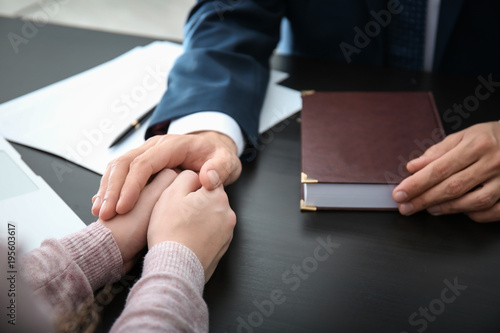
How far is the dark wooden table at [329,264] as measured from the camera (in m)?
0.59

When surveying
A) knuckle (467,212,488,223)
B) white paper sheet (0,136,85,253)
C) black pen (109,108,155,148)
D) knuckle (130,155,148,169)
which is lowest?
knuckle (467,212,488,223)

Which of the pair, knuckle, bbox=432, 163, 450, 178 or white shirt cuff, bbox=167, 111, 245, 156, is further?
white shirt cuff, bbox=167, 111, 245, 156

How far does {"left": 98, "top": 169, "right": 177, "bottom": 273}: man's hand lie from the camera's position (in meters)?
0.66

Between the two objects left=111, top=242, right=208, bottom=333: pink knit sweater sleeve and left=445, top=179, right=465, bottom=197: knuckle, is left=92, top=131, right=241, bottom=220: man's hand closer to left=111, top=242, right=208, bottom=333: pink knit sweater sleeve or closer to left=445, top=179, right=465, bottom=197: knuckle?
left=111, top=242, right=208, bottom=333: pink knit sweater sleeve

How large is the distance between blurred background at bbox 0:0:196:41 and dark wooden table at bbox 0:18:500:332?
2.26 meters

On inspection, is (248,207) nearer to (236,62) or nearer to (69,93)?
(236,62)

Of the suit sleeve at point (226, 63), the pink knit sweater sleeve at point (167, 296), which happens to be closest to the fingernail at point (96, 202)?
the pink knit sweater sleeve at point (167, 296)

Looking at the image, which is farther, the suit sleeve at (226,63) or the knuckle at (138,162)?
the suit sleeve at (226,63)

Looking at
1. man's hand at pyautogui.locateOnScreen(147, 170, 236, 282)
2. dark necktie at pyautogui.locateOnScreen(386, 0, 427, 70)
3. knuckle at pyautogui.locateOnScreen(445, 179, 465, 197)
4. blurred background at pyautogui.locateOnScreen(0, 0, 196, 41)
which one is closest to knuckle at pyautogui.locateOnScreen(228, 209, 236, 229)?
man's hand at pyautogui.locateOnScreen(147, 170, 236, 282)

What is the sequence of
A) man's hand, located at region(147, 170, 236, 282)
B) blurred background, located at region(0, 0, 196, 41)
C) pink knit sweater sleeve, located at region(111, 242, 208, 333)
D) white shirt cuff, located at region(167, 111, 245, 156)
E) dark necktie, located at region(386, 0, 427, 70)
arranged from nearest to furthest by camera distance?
pink knit sweater sleeve, located at region(111, 242, 208, 333)
man's hand, located at region(147, 170, 236, 282)
white shirt cuff, located at region(167, 111, 245, 156)
dark necktie, located at region(386, 0, 427, 70)
blurred background, located at region(0, 0, 196, 41)

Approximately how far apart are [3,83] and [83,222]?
55 centimetres

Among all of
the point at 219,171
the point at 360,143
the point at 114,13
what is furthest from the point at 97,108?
the point at 114,13

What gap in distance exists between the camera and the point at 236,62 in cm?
104

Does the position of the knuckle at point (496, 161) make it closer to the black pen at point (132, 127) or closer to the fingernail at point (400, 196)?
the fingernail at point (400, 196)
